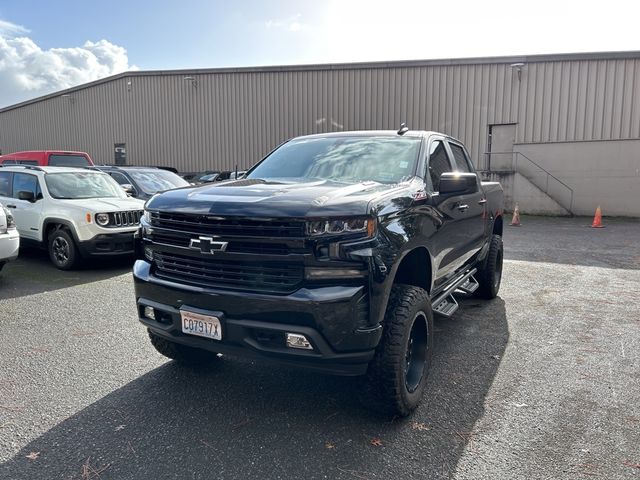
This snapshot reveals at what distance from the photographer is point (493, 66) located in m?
18.6

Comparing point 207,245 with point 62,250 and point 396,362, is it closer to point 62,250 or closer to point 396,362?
point 396,362

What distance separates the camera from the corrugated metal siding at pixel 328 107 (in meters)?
17.5

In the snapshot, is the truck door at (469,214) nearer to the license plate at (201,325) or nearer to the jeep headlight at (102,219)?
the license plate at (201,325)

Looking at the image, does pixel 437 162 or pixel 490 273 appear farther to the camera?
pixel 490 273

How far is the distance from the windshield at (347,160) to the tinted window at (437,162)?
0.60 feet

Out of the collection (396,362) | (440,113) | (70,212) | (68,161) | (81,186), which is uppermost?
(440,113)

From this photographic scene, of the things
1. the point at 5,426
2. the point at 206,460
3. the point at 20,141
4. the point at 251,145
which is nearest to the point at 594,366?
the point at 206,460

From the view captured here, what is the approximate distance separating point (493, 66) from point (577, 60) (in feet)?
9.37

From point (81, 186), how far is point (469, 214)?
687 centimetres

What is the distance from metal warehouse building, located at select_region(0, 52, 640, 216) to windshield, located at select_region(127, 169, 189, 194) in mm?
11428

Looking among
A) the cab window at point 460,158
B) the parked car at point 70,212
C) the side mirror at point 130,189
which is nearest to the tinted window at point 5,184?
the parked car at point 70,212

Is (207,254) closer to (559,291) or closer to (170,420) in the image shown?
(170,420)

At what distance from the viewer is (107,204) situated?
7.92 meters

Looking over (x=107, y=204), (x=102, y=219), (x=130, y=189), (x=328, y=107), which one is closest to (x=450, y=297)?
(x=102, y=219)
